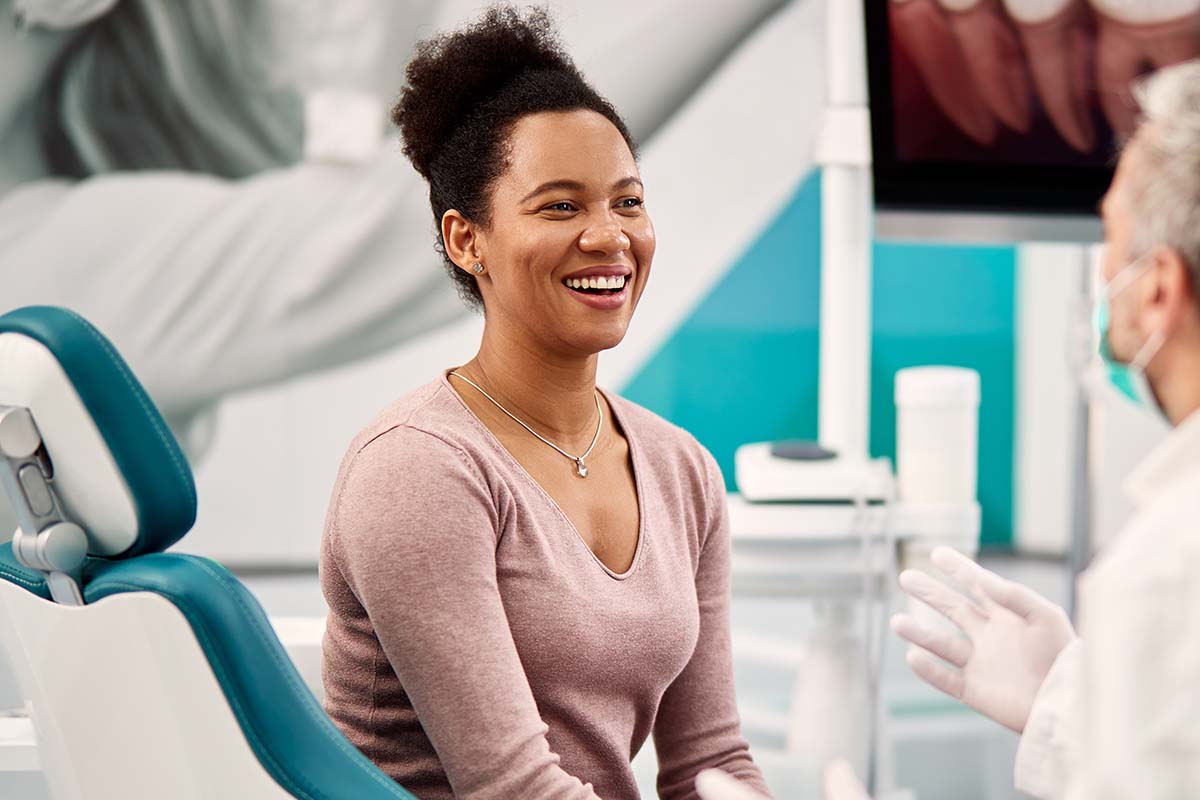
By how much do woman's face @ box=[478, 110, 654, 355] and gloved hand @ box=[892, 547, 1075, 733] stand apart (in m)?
0.41

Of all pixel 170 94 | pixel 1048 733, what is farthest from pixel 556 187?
pixel 170 94

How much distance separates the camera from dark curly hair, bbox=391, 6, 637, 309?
1277 millimetres

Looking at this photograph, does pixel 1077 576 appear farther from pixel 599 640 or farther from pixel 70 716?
pixel 70 716

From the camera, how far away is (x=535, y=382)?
1.29 m

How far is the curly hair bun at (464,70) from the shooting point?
1.31m

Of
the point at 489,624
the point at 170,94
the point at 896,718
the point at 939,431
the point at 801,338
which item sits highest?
the point at 170,94

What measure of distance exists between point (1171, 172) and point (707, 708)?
0.79m

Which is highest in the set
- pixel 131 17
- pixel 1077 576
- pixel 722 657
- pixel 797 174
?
pixel 131 17

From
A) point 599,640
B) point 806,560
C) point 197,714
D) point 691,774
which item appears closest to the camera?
point 197,714

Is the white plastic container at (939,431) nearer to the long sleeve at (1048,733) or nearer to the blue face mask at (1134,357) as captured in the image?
the long sleeve at (1048,733)

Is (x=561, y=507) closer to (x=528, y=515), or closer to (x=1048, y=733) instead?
(x=528, y=515)

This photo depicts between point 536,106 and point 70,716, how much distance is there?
0.71 m

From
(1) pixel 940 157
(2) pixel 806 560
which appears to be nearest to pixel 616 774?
(2) pixel 806 560

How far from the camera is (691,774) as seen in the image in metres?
1.38
